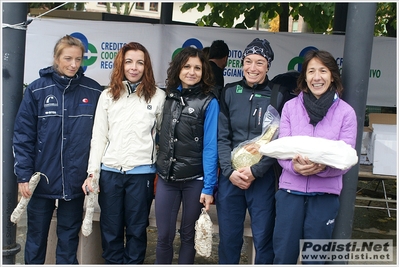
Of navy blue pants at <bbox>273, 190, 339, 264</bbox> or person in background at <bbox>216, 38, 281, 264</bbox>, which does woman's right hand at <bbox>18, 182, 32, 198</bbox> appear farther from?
navy blue pants at <bbox>273, 190, 339, 264</bbox>

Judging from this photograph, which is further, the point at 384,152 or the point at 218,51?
the point at 218,51

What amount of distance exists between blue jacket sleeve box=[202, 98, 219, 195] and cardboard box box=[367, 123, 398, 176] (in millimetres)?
2468

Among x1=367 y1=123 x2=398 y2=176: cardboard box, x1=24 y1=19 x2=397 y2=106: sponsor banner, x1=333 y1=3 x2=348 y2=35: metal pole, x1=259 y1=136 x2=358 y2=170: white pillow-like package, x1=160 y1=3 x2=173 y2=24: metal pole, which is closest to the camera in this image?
x1=259 y1=136 x2=358 y2=170: white pillow-like package

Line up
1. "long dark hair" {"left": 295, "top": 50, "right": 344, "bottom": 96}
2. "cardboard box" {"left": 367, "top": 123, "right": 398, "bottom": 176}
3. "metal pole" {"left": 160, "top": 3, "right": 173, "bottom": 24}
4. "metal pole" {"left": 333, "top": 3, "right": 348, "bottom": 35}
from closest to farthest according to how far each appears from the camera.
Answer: "long dark hair" {"left": 295, "top": 50, "right": 344, "bottom": 96}, "cardboard box" {"left": 367, "top": 123, "right": 398, "bottom": 176}, "metal pole" {"left": 333, "top": 3, "right": 348, "bottom": 35}, "metal pole" {"left": 160, "top": 3, "right": 173, "bottom": 24}

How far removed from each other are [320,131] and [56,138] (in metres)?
1.90

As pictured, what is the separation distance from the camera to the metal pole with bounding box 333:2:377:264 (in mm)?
2861

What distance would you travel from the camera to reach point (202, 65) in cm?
358

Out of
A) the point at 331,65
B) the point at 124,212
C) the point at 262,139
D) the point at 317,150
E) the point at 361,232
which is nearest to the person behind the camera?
the point at 317,150

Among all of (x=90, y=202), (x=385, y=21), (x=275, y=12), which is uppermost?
(x=385, y=21)

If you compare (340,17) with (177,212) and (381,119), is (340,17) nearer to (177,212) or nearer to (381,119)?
(381,119)

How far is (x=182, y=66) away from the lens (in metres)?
3.55

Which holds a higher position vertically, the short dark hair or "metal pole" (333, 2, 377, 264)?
the short dark hair

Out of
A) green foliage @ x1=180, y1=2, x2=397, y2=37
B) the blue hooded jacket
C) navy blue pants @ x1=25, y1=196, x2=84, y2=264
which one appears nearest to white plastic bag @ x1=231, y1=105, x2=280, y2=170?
the blue hooded jacket

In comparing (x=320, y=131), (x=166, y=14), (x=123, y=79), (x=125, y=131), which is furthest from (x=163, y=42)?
(x=320, y=131)
